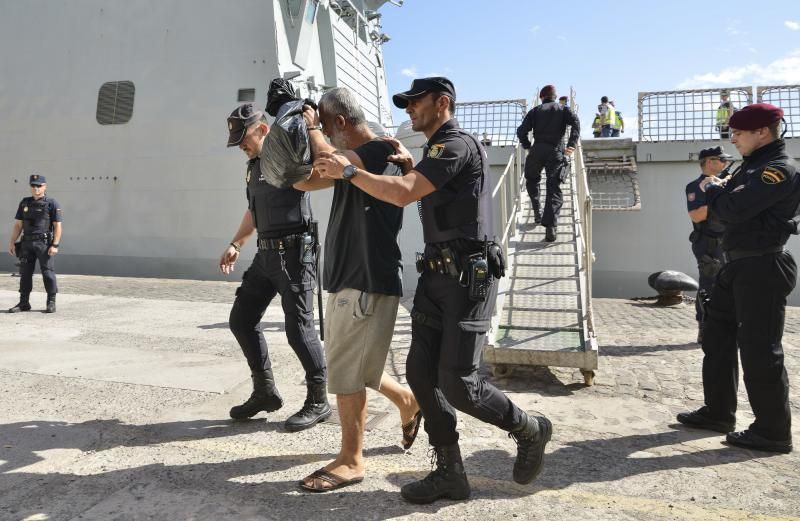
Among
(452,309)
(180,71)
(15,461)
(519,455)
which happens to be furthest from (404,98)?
(180,71)

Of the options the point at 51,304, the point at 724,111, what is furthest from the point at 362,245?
the point at 724,111

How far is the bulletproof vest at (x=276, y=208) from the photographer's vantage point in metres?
3.30

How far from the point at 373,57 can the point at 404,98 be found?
12704mm

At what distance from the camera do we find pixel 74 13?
1142 centimetres

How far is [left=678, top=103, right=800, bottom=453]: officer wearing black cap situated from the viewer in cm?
287

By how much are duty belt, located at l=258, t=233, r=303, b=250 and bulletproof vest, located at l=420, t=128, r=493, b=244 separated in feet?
3.75

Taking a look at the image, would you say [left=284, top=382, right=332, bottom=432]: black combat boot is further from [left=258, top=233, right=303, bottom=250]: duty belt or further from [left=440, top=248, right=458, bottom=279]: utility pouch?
[left=440, top=248, right=458, bottom=279]: utility pouch

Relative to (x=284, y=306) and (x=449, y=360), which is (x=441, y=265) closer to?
(x=449, y=360)

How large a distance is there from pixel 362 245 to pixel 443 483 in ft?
3.45

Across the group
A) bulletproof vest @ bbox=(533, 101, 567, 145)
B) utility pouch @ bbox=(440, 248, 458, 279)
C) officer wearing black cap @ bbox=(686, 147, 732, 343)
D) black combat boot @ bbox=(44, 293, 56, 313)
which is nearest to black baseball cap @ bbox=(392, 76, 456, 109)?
utility pouch @ bbox=(440, 248, 458, 279)

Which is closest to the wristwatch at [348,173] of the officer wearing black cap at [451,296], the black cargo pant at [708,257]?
the officer wearing black cap at [451,296]

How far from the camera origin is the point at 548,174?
22.6 ft

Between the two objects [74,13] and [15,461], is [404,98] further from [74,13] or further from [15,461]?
[74,13]

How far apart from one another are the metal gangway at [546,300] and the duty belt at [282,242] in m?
1.17
